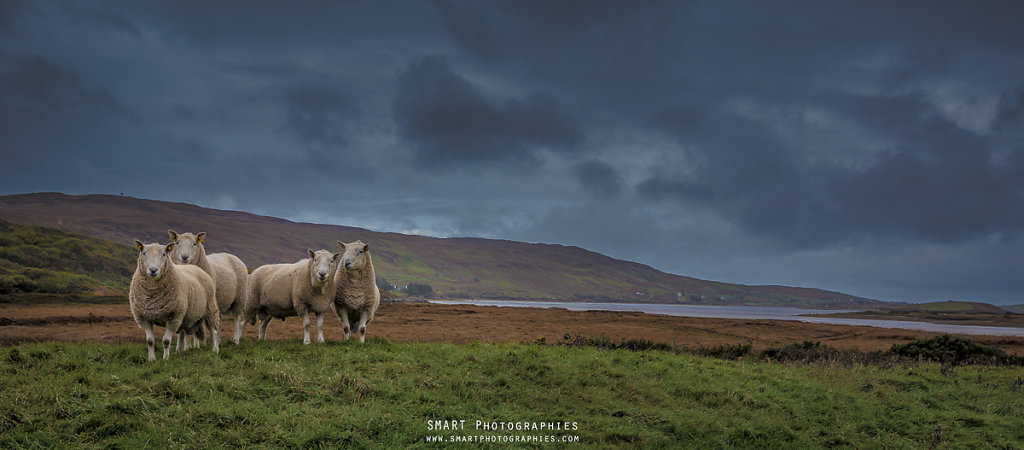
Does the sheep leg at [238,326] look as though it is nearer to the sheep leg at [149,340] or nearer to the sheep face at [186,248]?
the sheep face at [186,248]

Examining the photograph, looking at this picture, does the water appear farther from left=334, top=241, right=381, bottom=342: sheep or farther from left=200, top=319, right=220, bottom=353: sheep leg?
left=200, top=319, right=220, bottom=353: sheep leg

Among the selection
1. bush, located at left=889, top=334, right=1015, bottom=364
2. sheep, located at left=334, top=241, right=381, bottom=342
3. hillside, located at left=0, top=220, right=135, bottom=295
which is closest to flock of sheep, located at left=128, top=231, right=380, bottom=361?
sheep, located at left=334, top=241, right=381, bottom=342

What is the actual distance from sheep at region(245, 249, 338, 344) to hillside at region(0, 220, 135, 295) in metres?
29.3

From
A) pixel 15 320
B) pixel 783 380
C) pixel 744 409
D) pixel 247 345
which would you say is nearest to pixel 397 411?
pixel 247 345

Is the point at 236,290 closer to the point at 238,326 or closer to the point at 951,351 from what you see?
the point at 238,326

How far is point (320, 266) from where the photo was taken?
527 inches

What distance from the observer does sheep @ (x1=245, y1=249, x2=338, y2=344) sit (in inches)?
544

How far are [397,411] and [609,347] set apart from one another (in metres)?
11.7

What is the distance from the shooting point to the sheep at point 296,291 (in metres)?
13.8

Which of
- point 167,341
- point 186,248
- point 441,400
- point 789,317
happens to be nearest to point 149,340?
point 167,341

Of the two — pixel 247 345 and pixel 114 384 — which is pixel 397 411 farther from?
pixel 247 345

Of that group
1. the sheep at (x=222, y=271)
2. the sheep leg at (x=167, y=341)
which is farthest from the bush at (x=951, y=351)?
the sheep leg at (x=167, y=341)

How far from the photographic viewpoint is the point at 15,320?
22.8 metres

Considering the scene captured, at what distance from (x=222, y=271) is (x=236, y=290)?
2.23 ft
